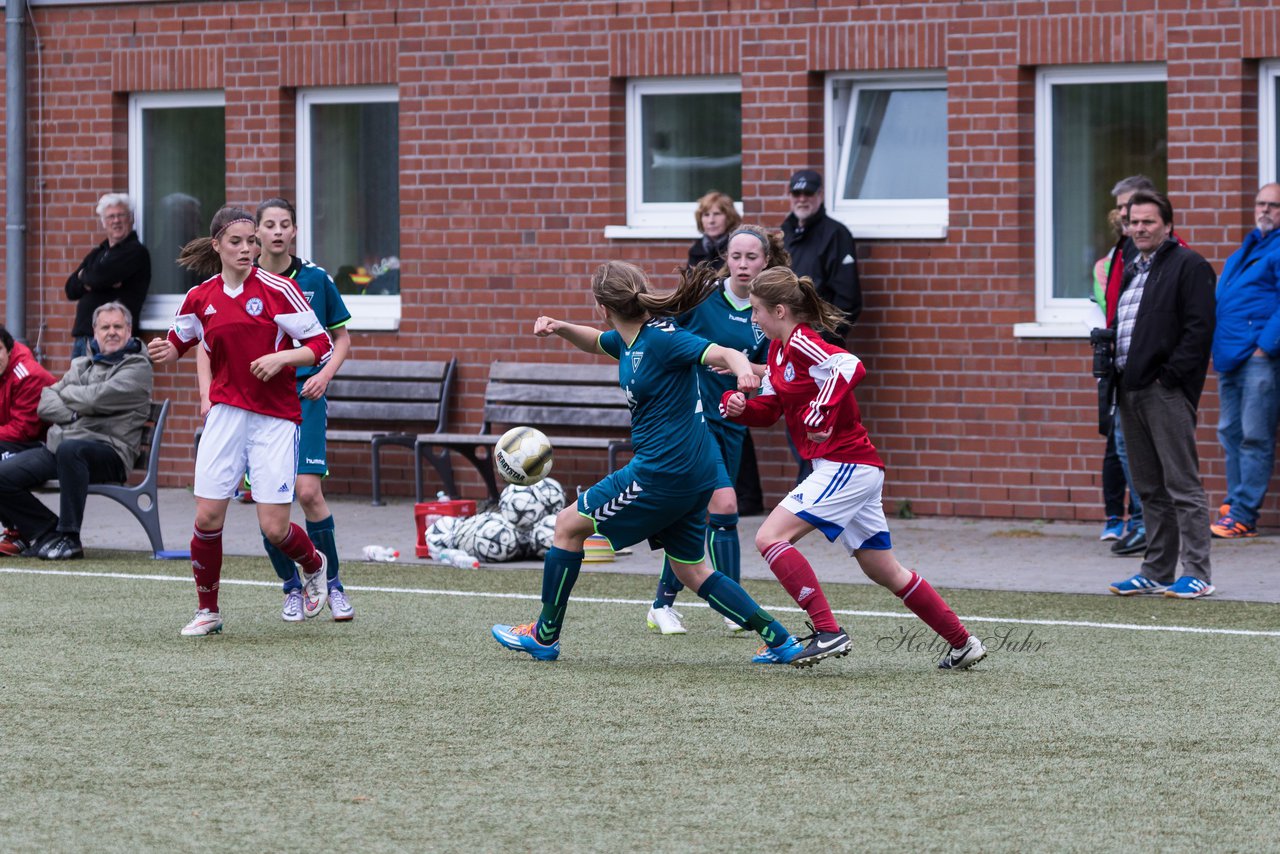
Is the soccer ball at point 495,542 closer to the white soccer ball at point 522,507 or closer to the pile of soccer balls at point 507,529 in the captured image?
the pile of soccer balls at point 507,529

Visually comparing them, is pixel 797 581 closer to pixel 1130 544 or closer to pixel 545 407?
pixel 1130 544

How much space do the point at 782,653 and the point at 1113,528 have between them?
5074 millimetres

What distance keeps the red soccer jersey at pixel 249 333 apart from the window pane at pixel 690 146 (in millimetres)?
6403

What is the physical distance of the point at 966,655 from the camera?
323 inches

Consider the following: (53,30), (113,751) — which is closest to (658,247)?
(53,30)

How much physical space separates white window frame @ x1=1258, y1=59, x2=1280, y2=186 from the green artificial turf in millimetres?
4144

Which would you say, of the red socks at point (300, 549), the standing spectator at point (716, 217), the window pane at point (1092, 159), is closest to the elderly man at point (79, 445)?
the red socks at point (300, 549)

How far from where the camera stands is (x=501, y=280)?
15.5 meters

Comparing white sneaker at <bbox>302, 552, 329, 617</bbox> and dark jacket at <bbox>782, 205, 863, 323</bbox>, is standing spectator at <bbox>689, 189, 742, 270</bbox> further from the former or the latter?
white sneaker at <bbox>302, 552, 329, 617</bbox>

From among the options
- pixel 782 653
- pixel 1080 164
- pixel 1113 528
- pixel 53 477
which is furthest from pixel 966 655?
pixel 1080 164

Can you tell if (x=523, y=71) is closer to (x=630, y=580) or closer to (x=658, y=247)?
(x=658, y=247)

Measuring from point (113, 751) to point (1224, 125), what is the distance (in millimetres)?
8816

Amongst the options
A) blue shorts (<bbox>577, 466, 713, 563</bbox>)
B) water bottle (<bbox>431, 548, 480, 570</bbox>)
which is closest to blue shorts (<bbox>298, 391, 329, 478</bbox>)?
blue shorts (<bbox>577, 466, 713, 563</bbox>)

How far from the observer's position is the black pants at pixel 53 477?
12164 millimetres
